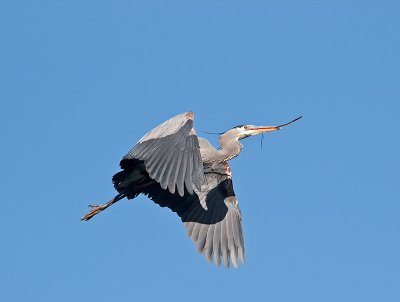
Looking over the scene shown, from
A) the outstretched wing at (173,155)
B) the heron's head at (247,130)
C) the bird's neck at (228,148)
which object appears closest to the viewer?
the outstretched wing at (173,155)

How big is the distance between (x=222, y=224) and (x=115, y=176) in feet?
5.42

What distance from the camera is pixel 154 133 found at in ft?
38.6

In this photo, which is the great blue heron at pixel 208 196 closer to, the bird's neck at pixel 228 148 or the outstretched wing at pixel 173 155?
the bird's neck at pixel 228 148

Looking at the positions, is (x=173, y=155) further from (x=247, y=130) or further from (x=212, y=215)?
(x=247, y=130)

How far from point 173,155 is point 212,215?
2.46 metres

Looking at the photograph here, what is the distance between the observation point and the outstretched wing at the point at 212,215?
1310cm

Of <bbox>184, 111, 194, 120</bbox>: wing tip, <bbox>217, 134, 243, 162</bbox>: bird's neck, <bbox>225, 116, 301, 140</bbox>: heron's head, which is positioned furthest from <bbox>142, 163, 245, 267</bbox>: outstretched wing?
<bbox>184, 111, 194, 120</bbox>: wing tip

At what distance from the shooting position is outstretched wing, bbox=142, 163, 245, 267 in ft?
43.0

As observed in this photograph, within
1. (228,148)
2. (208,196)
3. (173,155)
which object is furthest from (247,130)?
(173,155)

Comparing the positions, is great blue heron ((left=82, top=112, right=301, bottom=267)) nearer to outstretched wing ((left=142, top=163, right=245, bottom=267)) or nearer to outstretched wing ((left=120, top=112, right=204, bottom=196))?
outstretched wing ((left=142, top=163, right=245, bottom=267))

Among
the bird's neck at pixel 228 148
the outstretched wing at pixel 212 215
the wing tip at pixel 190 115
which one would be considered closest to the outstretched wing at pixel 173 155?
the wing tip at pixel 190 115

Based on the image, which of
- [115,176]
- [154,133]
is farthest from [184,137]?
[115,176]

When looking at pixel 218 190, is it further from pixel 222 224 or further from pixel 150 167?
pixel 150 167

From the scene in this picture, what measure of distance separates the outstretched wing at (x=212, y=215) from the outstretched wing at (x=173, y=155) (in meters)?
1.62
